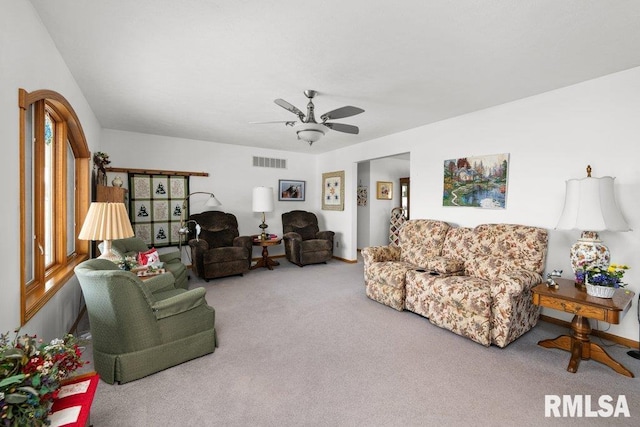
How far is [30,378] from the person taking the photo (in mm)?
1015

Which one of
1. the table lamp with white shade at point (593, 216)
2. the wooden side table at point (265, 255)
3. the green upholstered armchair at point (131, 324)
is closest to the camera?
the green upholstered armchair at point (131, 324)

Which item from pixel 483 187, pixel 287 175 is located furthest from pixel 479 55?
pixel 287 175

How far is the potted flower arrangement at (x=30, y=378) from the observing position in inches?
37.0

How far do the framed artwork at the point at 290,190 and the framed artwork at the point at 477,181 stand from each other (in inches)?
137

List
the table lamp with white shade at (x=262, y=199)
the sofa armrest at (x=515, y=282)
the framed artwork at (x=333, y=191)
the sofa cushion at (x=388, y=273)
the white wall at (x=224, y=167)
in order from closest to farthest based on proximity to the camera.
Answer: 1. the sofa armrest at (x=515, y=282)
2. the sofa cushion at (x=388, y=273)
3. the white wall at (x=224, y=167)
4. the table lamp with white shade at (x=262, y=199)
5. the framed artwork at (x=333, y=191)

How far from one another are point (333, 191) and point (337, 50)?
14.1 ft

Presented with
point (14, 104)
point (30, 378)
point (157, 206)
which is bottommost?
point (30, 378)

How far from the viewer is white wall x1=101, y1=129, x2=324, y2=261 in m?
5.02

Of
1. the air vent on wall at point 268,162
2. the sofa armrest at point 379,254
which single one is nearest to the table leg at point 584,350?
the sofa armrest at point 379,254

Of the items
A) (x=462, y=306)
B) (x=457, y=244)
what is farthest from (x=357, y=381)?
(x=457, y=244)

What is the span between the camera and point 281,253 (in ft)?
21.6

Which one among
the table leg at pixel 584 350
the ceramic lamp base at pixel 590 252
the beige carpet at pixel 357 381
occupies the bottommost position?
the beige carpet at pixel 357 381

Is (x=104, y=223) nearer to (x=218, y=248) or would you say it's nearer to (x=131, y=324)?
(x=131, y=324)

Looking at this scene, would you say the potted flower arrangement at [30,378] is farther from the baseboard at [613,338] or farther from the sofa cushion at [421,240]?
the baseboard at [613,338]
